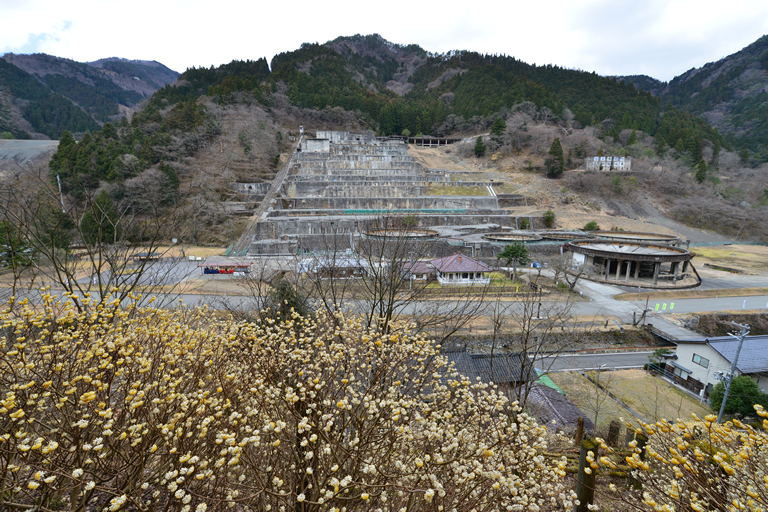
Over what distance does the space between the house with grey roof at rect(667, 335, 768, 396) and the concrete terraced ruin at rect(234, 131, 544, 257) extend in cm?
1427

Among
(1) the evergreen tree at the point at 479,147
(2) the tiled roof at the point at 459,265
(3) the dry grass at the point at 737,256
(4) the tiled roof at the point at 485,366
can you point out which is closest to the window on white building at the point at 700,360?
(4) the tiled roof at the point at 485,366

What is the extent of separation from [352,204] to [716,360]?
1132 inches

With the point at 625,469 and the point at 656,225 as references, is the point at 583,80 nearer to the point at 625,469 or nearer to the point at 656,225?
the point at 656,225

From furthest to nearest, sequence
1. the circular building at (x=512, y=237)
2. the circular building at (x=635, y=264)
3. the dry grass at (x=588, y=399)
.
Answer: the circular building at (x=512, y=237), the circular building at (x=635, y=264), the dry grass at (x=588, y=399)

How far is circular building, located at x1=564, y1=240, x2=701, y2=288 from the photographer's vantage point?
23125 millimetres

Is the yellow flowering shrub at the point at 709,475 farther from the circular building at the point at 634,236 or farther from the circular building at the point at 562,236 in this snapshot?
the circular building at the point at 634,236

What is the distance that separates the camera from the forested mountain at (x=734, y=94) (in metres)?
72.3

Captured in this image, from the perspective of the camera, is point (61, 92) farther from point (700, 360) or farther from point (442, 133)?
point (700, 360)

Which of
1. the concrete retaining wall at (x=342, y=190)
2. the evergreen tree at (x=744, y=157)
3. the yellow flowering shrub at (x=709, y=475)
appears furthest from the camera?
the evergreen tree at (x=744, y=157)

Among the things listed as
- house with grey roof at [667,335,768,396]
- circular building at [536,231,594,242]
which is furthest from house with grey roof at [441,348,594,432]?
circular building at [536,231,594,242]

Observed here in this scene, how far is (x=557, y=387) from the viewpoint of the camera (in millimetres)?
12062

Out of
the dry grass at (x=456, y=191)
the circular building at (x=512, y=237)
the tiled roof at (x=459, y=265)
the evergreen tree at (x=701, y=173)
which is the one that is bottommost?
the tiled roof at (x=459, y=265)

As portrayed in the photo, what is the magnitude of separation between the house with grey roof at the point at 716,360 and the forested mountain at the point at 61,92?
9405 cm

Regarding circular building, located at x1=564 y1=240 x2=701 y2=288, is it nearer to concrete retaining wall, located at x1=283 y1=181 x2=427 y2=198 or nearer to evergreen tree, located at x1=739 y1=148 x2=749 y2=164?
concrete retaining wall, located at x1=283 y1=181 x2=427 y2=198
